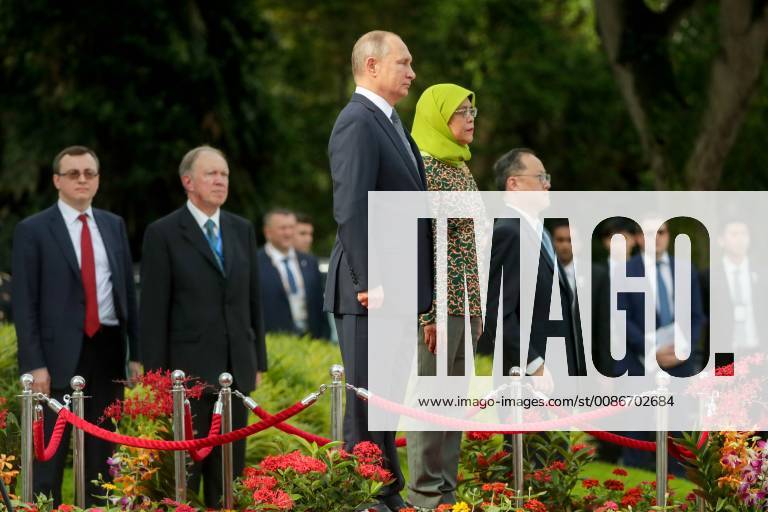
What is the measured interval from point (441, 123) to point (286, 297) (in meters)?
6.38

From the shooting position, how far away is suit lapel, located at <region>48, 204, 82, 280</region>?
316 inches

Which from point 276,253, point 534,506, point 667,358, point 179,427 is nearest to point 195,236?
point 179,427

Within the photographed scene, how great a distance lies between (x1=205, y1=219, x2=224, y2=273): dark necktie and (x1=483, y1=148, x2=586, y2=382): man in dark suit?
1.63 meters

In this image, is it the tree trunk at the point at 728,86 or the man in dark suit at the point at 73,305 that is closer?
the man in dark suit at the point at 73,305

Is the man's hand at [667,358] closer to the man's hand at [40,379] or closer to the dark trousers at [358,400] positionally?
the dark trousers at [358,400]

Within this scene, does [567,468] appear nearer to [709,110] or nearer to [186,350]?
[186,350]

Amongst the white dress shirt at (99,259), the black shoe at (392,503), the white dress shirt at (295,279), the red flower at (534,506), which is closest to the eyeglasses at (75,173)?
the white dress shirt at (99,259)

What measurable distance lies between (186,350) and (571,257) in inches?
149

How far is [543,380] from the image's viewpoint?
767cm

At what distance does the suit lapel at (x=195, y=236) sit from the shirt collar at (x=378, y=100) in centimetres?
179

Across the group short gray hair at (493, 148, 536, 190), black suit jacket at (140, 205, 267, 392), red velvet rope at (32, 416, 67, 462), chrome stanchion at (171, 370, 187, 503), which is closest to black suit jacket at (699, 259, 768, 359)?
short gray hair at (493, 148, 536, 190)

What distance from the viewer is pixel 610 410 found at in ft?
22.2

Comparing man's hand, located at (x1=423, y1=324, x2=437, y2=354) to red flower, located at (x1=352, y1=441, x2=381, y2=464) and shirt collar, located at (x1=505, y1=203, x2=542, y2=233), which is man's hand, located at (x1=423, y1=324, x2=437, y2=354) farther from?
shirt collar, located at (x1=505, y1=203, x2=542, y2=233)

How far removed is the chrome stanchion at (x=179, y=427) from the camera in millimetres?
6840
